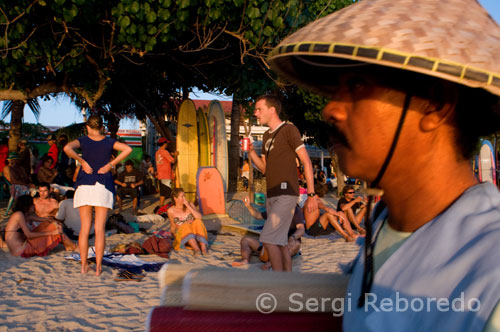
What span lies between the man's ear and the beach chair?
666 mm

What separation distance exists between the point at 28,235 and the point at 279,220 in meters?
4.48

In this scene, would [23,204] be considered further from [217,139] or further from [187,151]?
[217,139]

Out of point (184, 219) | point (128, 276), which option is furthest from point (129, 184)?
point (128, 276)

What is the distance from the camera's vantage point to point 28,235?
6.45 m

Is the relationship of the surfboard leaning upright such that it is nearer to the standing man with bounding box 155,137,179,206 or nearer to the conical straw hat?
the standing man with bounding box 155,137,179,206

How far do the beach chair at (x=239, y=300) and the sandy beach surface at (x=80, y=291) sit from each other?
8.56ft

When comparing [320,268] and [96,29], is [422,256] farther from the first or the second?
[96,29]

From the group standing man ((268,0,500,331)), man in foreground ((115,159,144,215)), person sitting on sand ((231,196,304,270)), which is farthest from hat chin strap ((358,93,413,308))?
man in foreground ((115,159,144,215))

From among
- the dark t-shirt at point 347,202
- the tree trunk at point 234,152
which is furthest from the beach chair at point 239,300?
the tree trunk at point 234,152

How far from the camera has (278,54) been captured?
105 centimetres

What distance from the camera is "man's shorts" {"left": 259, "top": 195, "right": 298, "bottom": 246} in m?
4.22

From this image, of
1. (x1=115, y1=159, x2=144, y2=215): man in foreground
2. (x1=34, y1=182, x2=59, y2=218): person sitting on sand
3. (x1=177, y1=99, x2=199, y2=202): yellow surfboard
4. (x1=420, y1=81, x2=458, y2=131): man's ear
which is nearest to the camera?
(x1=420, y1=81, x2=458, y2=131): man's ear

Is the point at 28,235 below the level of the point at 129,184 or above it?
below

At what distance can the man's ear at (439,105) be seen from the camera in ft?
3.08
